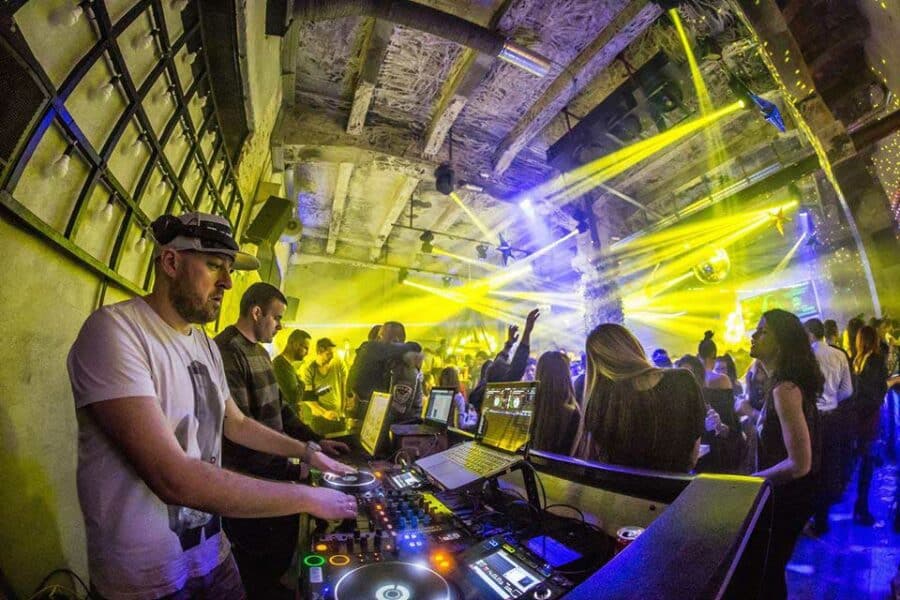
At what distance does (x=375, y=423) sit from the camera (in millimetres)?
2842

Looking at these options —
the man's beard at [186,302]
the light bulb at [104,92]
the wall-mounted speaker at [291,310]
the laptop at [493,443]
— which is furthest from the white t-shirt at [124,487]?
the wall-mounted speaker at [291,310]

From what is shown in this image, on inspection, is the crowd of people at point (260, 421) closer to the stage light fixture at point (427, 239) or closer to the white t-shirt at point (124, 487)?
the white t-shirt at point (124, 487)

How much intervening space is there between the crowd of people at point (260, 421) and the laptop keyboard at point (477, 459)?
1.02 feet

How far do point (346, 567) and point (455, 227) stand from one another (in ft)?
32.1

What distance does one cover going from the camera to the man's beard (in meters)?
1.46

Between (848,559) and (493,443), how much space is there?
11.1 feet

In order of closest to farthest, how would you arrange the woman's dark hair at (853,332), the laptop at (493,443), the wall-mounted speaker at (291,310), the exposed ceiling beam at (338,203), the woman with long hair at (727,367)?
the laptop at (493,443) < the woman's dark hair at (853,332) < the woman with long hair at (727,367) < the exposed ceiling beam at (338,203) < the wall-mounted speaker at (291,310)

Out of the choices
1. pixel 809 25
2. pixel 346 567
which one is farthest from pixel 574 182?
pixel 346 567

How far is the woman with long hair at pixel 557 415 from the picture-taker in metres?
2.87

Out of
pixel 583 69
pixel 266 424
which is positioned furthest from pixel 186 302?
pixel 583 69

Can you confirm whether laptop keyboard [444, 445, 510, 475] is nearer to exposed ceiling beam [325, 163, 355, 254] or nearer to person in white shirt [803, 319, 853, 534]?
person in white shirt [803, 319, 853, 534]

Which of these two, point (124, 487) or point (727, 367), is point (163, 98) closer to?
point (124, 487)

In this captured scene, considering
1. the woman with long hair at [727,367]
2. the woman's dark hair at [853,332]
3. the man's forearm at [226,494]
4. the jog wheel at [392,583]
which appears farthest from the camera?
the woman with long hair at [727,367]

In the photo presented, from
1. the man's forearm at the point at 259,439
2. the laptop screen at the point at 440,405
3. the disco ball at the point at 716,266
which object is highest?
the disco ball at the point at 716,266
